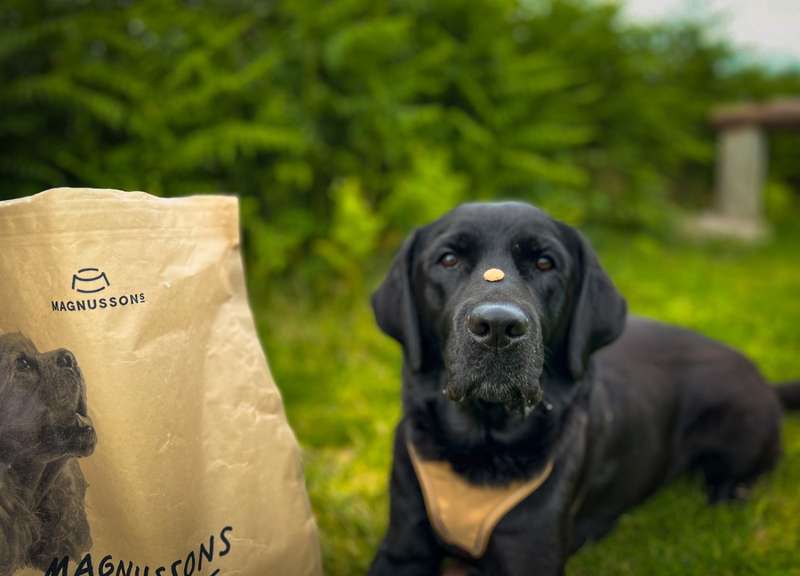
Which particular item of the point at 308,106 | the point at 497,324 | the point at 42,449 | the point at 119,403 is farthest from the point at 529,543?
the point at 308,106

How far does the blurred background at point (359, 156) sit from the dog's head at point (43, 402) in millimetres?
1069

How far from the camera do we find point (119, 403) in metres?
1.53

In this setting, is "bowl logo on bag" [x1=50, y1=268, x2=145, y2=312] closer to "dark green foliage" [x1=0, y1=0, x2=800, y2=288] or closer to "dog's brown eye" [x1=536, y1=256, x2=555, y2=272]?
"dog's brown eye" [x1=536, y1=256, x2=555, y2=272]

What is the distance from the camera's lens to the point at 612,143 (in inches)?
296

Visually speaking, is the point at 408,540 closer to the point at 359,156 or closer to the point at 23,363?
the point at 23,363

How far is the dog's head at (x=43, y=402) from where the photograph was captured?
1.49 metres

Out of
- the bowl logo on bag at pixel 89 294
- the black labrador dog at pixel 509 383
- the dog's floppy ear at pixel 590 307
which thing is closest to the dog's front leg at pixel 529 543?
the black labrador dog at pixel 509 383

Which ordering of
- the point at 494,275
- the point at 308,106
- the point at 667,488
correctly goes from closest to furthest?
the point at 494,275 → the point at 667,488 → the point at 308,106

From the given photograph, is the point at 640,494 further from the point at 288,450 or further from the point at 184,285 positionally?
the point at 184,285

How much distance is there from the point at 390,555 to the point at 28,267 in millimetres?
1215

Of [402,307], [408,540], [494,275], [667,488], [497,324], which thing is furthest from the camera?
[667,488]

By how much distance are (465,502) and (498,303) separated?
0.58 metres

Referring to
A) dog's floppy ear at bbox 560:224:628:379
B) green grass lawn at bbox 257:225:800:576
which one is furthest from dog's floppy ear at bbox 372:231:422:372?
green grass lawn at bbox 257:225:800:576

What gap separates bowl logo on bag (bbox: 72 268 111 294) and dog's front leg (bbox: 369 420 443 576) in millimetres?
1011
